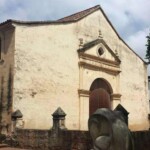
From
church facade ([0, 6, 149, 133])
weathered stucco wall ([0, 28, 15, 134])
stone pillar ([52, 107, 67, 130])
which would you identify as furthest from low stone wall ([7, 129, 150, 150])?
church facade ([0, 6, 149, 133])

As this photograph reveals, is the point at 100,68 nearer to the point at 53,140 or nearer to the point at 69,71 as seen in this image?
the point at 69,71

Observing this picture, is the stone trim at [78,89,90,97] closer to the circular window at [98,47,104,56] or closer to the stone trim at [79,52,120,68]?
the stone trim at [79,52,120,68]

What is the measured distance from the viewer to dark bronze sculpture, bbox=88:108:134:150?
21.0 feet

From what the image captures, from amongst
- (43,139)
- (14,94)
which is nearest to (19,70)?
(14,94)

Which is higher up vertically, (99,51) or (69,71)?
(99,51)

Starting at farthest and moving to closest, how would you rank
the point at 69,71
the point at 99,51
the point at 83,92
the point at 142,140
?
the point at 99,51
the point at 83,92
the point at 69,71
the point at 142,140

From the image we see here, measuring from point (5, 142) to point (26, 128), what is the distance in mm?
1182

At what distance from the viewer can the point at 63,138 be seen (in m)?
14.0

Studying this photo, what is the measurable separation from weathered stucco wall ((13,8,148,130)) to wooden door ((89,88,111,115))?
568 millimetres

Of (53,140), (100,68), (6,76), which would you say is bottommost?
(53,140)

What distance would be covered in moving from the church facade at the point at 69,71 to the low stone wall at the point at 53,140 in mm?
1338

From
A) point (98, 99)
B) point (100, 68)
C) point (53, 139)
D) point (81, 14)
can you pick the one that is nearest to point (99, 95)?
point (98, 99)

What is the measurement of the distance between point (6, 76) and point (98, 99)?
615 centimetres

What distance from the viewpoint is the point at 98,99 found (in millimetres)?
21109
